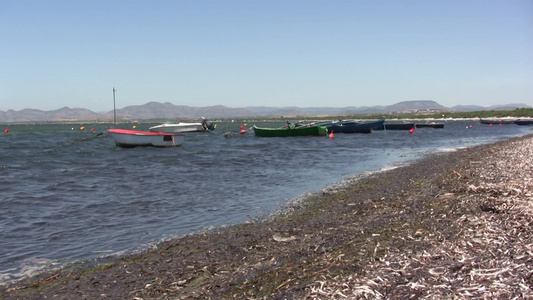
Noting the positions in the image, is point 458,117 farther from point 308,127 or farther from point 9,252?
point 9,252

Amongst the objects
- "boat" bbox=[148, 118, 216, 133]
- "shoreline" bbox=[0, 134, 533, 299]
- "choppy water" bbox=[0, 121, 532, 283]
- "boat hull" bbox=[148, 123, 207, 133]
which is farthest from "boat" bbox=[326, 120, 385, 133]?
"shoreline" bbox=[0, 134, 533, 299]

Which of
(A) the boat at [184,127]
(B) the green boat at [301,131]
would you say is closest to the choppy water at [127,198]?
(B) the green boat at [301,131]

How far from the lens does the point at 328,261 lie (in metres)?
7.81

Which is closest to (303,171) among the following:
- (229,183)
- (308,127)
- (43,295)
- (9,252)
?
(229,183)

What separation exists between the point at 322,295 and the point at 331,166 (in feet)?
76.3

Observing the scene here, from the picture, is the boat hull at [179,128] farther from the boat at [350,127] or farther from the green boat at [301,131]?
the boat at [350,127]

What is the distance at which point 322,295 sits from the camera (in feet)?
20.4

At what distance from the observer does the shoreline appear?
6441mm

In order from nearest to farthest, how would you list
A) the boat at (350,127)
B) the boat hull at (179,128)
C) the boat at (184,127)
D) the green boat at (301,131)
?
1. the green boat at (301,131)
2. the boat at (350,127)
3. the boat hull at (179,128)
4. the boat at (184,127)

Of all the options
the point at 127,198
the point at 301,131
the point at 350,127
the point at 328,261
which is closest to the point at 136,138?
the point at 127,198

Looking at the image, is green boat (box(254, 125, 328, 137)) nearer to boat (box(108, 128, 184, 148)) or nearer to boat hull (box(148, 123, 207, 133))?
boat hull (box(148, 123, 207, 133))

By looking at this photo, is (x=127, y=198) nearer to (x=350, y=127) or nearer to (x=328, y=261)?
(x=328, y=261)

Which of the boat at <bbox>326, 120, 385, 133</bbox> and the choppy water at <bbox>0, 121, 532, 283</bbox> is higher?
the boat at <bbox>326, 120, 385, 133</bbox>

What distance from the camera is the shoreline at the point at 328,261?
6.44m
